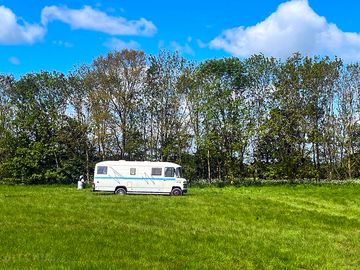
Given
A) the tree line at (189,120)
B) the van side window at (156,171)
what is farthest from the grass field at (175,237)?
the tree line at (189,120)

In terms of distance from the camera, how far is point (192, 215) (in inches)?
1040

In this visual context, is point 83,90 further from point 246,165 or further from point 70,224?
point 70,224

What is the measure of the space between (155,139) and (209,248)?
54917 mm

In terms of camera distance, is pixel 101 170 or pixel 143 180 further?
pixel 101 170

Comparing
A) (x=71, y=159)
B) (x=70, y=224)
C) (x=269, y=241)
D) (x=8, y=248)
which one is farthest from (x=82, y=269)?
(x=71, y=159)

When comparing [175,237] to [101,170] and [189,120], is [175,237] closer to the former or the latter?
[101,170]

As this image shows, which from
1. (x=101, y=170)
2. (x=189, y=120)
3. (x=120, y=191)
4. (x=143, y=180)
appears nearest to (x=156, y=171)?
(x=143, y=180)

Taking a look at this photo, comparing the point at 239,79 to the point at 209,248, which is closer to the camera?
the point at 209,248

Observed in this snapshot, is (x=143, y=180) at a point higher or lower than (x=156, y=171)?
lower

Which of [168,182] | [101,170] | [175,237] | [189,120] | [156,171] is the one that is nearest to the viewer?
[175,237]

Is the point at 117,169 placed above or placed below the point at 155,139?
below

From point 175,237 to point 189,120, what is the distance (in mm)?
50600

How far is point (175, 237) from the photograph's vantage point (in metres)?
18.2

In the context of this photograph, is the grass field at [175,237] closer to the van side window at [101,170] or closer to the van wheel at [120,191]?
the van wheel at [120,191]
